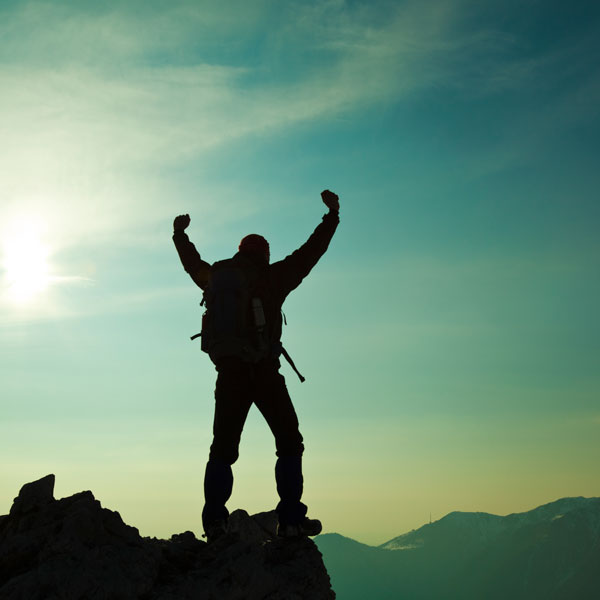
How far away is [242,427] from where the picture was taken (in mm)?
10555

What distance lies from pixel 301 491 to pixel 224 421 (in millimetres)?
1669

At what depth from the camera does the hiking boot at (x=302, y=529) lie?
10.1 meters

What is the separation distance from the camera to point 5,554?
8195 millimetres

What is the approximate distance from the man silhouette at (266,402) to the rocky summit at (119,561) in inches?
17.0

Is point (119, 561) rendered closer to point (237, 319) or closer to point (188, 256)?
point (237, 319)

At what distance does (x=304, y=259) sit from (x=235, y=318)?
172 centimetres

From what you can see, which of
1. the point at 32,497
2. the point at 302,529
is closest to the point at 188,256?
the point at 32,497

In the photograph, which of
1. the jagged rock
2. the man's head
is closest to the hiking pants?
the man's head

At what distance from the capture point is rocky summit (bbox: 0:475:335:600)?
754 centimetres

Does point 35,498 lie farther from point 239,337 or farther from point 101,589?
point 239,337

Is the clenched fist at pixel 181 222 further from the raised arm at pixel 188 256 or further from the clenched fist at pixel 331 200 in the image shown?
the clenched fist at pixel 331 200

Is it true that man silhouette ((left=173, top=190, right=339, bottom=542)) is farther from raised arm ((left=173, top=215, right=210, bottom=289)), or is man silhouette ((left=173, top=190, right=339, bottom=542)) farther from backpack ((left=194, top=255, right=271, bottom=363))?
raised arm ((left=173, top=215, right=210, bottom=289))

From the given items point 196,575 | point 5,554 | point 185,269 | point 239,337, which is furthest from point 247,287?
point 5,554

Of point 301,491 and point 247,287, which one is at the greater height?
point 247,287
